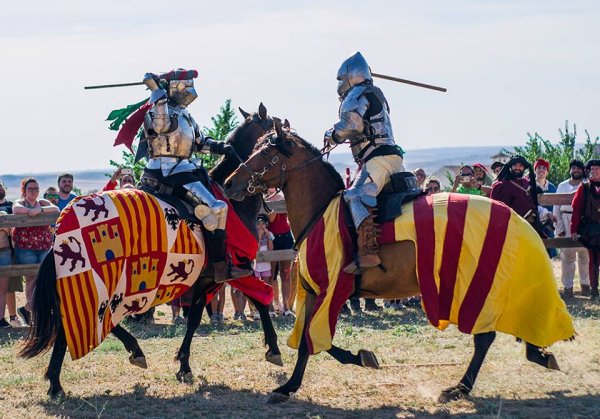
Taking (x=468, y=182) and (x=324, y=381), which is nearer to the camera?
(x=324, y=381)

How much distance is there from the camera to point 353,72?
26.6 ft

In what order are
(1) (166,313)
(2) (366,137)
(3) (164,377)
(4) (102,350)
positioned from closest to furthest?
(2) (366,137) → (3) (164,377) → (4) (102,350) → (1) (166,313)

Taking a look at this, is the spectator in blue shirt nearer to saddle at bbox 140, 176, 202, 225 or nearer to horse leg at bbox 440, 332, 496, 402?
saddle at bbox 140, 176, 202, 225

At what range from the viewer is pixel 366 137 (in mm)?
8047

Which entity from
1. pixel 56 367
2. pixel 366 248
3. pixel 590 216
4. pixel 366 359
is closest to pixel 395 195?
pixel 366 248

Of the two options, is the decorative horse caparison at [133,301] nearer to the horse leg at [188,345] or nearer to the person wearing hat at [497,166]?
the horse leg at [188,345]

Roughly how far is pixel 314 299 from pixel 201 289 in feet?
5.95

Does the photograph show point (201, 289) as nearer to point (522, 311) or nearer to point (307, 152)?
point (307, 152)

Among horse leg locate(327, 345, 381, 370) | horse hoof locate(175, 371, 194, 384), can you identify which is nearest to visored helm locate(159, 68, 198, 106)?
horse hoof locate(175, 371, 194, 384)

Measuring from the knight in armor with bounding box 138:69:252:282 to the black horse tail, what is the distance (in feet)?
4.40

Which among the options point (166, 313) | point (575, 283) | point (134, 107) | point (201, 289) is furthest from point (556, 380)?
point (575, 283)

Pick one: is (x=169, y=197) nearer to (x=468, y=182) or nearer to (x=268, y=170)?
(x=268, y=170)

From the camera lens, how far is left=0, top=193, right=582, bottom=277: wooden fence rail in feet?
39.2

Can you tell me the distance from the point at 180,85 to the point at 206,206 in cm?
117
